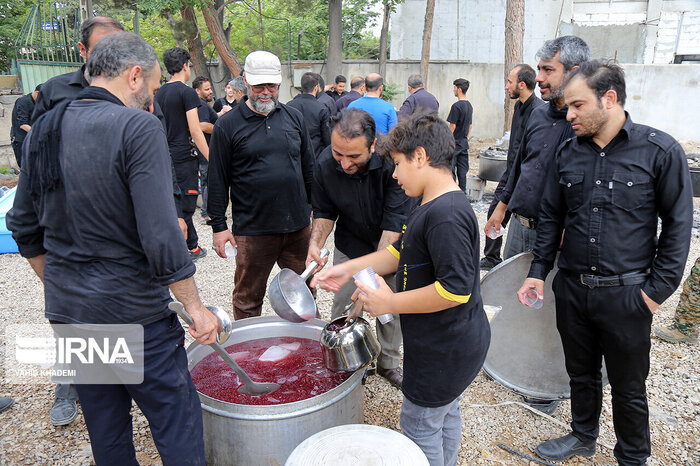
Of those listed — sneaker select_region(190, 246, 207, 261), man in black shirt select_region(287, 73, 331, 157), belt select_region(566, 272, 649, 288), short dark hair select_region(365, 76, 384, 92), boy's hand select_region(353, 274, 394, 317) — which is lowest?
sneaker select_region(190, 246, 207, 261)

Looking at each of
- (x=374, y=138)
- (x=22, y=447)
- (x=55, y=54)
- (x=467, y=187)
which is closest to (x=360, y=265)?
(x=374, y=138)

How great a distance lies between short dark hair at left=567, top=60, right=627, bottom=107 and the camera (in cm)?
215

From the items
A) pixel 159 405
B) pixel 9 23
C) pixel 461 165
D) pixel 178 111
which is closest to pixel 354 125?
pixel 159 405

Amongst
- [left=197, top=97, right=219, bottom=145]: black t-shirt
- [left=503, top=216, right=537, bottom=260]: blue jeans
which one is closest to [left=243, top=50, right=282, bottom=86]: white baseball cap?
[left=503, top=216, right=537, bottom=260]: blue jeans

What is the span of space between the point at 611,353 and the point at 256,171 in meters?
2.31

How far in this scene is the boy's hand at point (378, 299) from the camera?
1.93 meters

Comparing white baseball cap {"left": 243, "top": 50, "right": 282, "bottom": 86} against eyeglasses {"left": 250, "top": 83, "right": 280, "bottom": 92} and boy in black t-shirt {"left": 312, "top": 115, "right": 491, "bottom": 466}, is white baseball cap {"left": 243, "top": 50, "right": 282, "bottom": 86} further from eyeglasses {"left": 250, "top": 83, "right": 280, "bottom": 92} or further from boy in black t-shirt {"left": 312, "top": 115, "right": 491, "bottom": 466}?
boy in black t-shirt {"left": 312, "top": 115, "right": 491, "bottom": 466}

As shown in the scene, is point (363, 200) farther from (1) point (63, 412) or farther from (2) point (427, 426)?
(1) point (63, 412)

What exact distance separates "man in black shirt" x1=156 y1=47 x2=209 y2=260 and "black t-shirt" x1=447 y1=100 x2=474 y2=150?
13.1ft

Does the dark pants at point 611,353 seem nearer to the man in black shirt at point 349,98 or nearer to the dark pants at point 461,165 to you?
the dark pants at point 461,165

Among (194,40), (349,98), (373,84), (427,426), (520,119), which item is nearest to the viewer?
(427,426)

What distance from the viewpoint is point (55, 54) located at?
8469mm

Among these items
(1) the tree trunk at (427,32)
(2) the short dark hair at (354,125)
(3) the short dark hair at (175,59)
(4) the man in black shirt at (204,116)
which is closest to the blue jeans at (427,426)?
(2) the short dark hair at (354,125)

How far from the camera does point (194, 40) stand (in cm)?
1201
